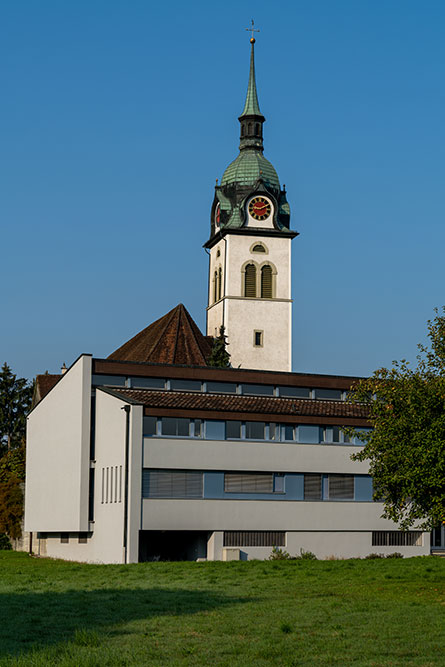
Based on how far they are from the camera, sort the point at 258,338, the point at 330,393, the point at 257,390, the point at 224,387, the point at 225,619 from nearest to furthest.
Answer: the point at 225,619, the point at 224,387, the point at 257,390, the point at 330,393, the point at 258,338

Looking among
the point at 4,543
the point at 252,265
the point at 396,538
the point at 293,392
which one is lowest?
the point at 4,543

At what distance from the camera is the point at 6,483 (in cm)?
7162

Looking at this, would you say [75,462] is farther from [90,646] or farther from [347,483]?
[90,646]

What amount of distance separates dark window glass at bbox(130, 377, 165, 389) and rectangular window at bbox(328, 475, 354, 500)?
10.1 metres

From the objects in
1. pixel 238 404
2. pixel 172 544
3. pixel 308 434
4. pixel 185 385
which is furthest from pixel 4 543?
pixel 308 434

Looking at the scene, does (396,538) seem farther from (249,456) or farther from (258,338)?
(258,338)

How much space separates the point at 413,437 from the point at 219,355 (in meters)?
51.1

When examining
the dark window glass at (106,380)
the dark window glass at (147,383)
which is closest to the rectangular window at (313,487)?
the dark window glass at (147,383)

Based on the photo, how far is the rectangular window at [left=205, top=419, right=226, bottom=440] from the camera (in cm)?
4609

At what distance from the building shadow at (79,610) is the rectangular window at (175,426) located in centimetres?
1881

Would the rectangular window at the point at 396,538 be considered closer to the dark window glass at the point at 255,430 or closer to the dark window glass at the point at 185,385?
the dark window glass at the point at 255,430

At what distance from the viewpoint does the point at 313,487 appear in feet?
156

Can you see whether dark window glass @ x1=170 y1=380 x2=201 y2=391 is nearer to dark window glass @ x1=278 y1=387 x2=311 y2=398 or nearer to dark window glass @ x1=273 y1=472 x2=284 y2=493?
dark window glass @ x1=278 y1=387 x2=311 y2=398

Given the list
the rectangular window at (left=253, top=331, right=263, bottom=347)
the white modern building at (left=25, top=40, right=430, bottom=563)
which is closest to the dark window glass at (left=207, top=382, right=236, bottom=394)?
the white modern building at (left=25, top=40, right=430, bottom=563)
